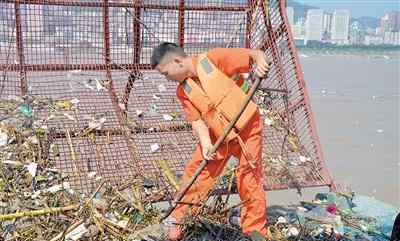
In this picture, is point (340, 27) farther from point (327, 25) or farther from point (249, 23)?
point (249, 23)

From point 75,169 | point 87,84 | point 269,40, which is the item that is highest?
point 269,40

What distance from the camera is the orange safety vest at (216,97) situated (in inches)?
152

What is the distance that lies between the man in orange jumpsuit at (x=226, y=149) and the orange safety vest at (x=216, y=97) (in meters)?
0.03

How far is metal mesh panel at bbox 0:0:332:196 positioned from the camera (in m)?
5.40

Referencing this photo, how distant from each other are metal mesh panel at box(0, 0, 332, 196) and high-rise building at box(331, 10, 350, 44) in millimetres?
44126

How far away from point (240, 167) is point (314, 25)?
46.7 m

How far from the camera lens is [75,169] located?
4.87m

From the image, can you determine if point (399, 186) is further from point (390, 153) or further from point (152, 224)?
point (152, 224)

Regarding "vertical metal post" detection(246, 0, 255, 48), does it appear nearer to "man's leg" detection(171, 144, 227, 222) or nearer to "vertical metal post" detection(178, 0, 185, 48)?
"vertical metal post" detection(178, 0, 185, 48)

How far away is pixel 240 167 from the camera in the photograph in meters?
3.98

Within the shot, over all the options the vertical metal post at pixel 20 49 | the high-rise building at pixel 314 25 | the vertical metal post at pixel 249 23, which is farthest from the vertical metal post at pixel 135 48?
the high-rise building at pixel 314 25

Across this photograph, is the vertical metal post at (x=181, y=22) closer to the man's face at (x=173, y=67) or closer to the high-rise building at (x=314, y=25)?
the man's face at (x=173, y=67)

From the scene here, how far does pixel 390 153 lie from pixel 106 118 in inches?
132

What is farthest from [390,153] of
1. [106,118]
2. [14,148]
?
[14,148]
